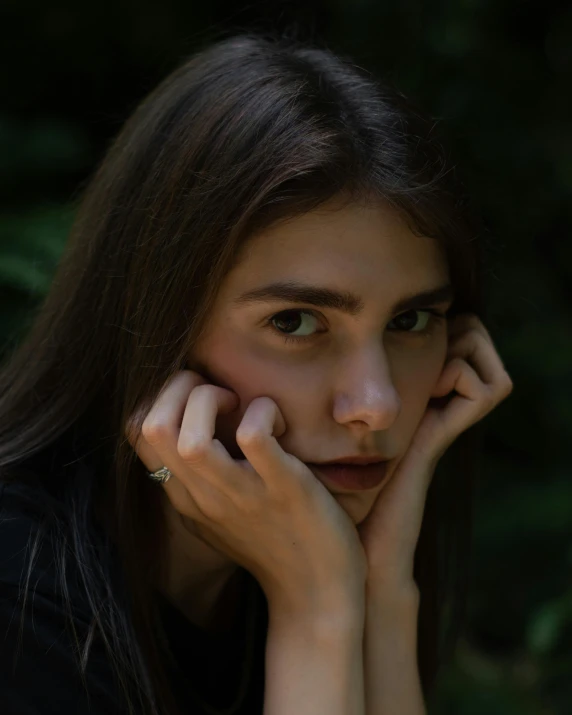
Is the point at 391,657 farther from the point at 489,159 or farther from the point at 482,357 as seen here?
the point at 489,159

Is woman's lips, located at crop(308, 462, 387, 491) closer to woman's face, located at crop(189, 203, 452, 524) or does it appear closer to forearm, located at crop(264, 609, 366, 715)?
woman's face, located at crop(189, 203, 452, 524)

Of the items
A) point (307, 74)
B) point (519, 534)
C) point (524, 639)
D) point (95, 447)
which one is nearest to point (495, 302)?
point (519, 534)

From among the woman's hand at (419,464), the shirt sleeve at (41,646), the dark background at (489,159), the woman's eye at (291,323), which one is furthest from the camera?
the dark background at (489,159)

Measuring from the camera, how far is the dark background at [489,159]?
2512mm

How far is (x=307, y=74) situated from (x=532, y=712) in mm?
1737

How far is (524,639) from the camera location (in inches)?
111

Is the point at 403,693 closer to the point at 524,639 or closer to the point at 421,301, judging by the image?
the point at 421,301

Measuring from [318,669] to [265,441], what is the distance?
411 mm

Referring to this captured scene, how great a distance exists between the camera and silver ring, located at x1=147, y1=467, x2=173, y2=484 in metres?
1.59

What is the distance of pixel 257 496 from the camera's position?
1.54m

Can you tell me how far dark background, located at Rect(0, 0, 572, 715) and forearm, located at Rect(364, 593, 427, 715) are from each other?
0.79 metres

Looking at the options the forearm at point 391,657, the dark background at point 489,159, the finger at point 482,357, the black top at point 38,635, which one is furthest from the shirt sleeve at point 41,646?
the dark background at point 489,159

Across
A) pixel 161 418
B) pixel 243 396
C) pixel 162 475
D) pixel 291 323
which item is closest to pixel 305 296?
pixel 291 323

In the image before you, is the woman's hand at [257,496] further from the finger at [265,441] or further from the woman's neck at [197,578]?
the woman's neck at [197,578]
